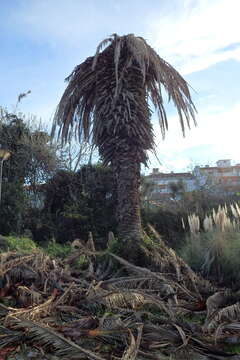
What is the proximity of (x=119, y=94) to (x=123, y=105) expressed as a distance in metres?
0.31

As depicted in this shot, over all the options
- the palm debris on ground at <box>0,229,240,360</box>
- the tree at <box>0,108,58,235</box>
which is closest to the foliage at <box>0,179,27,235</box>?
the tree at <box>0,108,58,235</box>

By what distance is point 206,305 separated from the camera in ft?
15.3

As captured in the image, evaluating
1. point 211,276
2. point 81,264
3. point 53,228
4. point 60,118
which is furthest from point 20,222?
point 211,276

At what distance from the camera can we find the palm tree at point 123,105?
8.73 m

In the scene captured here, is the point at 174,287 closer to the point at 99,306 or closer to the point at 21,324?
the point at 99,306

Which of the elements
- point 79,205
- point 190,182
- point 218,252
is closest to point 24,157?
point 79,205

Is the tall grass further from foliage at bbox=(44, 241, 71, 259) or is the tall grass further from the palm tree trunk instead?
foliage at bbox=(44, 241, 71, 259)

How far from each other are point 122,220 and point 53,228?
947 cm

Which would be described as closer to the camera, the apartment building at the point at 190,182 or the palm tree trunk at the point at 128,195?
the palm tree trunk at the point at 128,195

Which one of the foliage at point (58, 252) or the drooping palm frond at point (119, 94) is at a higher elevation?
the drooping palm frond at point (119, 94)

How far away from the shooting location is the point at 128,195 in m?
8.69

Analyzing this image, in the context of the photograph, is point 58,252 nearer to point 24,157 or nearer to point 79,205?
point 79,205

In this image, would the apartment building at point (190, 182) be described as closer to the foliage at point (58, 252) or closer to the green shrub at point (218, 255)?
the foliage at point (58, 252)

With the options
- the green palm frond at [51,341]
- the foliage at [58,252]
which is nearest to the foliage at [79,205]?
the foliage at [58,252]
